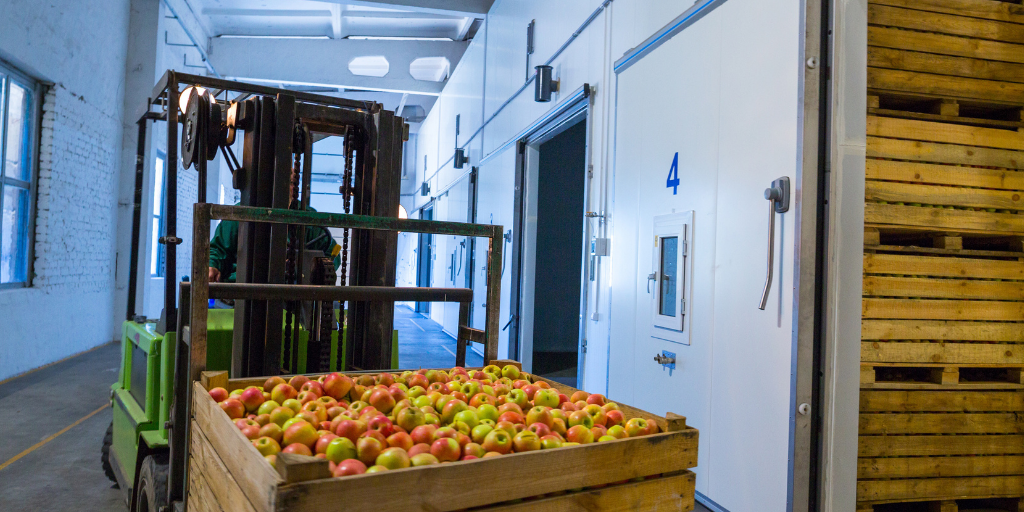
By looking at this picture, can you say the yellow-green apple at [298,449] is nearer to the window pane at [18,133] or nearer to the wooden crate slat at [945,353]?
the wooden crate slat at [945,353]

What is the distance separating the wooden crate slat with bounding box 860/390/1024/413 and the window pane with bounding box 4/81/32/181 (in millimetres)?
8779

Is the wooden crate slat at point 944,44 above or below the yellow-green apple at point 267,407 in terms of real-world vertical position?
above

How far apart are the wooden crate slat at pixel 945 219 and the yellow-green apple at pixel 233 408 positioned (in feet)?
9.59

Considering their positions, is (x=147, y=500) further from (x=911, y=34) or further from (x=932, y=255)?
(x=911, y=34)

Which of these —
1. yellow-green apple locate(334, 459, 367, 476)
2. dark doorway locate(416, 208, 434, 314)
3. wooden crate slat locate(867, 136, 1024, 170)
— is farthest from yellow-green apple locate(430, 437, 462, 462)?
dark doorway locate(416, 208, 434, 314)

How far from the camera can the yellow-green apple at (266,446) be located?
1.59 meters

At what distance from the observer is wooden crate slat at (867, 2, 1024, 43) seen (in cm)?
325

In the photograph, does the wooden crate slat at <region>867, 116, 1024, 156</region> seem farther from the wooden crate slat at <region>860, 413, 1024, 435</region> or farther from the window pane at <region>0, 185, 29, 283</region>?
the window pane at <region>0, 185, 29, 283</region>

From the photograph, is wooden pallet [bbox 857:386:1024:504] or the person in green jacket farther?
the person in green jacket

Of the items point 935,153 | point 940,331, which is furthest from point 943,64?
point 940,331

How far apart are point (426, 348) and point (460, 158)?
3724mm

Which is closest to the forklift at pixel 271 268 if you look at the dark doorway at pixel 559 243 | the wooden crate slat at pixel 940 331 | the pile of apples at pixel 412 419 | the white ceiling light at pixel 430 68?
the pile of apples at pixel 412 419

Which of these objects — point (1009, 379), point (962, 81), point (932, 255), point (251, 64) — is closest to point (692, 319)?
point (932, 255)

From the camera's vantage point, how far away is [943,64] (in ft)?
10.9
